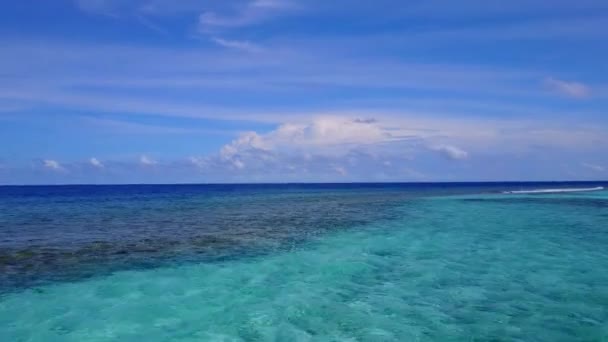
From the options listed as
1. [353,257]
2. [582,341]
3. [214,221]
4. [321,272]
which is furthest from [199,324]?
[214,221]

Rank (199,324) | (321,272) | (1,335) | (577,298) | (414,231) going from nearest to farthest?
(1,335)
(199,324)
(577,298)
(321,272)
(414,231)

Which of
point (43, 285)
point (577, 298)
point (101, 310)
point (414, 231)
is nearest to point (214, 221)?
point (414, 231)

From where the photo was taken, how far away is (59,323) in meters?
11.3

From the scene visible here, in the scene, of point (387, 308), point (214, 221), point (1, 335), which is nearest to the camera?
point (1, 335)

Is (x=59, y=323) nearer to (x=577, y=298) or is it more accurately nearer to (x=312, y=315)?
(x=312, y=315)

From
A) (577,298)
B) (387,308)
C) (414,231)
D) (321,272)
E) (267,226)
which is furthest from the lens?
(267,226)

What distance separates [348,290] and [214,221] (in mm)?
22937

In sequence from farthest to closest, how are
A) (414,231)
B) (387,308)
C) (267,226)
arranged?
(267,226)
(414,231)
(387,308)

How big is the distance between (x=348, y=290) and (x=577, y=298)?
621cm

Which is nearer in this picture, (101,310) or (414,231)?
(101,310)

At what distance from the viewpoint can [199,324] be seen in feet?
36.9

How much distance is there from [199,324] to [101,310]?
116 inches

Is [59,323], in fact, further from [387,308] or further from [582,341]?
[582,341]

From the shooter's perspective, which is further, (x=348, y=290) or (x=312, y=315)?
(x=348, y=290)
